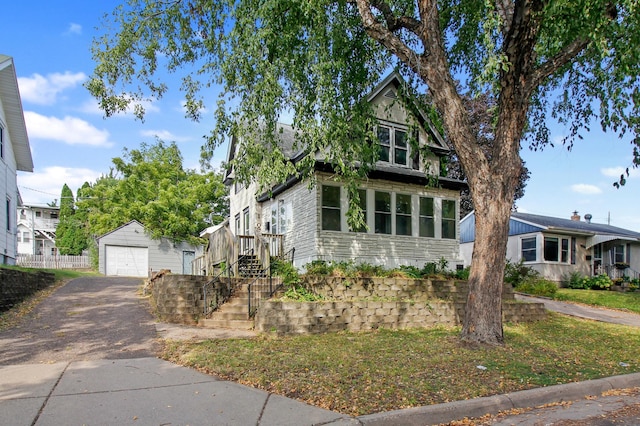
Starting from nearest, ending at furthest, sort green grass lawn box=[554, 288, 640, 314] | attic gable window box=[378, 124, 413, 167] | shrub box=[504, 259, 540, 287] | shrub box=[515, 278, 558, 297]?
attic gable window box=[378, 124, 413, 167]
green grass lawn box=[554, 288, 640, 314]
shrub box=[515, 278, 558, 297]
shrub box=[504, 259, 540, 287]

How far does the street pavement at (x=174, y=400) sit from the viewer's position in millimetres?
4336

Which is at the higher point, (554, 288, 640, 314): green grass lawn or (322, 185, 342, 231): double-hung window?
(322, 185, 342, 231): double-hung window

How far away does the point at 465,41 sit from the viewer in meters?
10.3

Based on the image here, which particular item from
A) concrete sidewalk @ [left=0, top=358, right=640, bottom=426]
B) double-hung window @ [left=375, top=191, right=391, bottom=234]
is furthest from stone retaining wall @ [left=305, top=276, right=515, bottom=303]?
concrete sidewalk @ [left=0, top=358, right=640, bottom=426]

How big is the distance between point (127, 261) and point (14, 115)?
11610 mm

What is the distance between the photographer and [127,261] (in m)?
26.8

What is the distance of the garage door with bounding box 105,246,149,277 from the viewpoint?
87.0ft

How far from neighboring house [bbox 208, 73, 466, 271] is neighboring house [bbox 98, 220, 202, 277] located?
11.9 metres

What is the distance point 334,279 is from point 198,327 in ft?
12.1

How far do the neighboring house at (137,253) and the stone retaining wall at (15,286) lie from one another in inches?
474

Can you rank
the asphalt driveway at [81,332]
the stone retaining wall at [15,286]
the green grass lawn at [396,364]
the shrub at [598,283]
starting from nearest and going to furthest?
the green grass lawn at [396,364], the asphalt driveway at [81,332], the stone retaining wall at [15,286], the shrub at [598,283]

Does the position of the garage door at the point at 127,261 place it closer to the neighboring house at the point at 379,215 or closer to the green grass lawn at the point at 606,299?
the neighboring house at the point at 379,215

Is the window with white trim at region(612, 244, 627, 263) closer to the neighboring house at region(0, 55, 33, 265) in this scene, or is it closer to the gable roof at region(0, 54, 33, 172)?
the neighboring house at region(0, 55, 33, 265)

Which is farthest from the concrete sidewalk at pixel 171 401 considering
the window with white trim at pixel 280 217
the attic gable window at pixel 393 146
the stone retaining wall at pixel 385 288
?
the attic gable window at pixel 393 146
